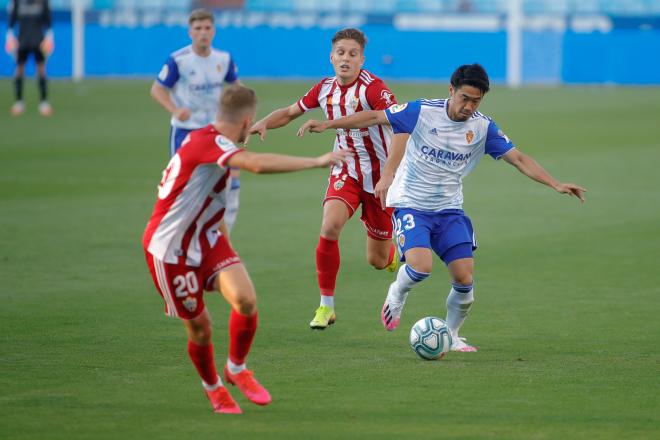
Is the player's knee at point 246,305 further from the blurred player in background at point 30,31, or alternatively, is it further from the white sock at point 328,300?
the blurred player in background at point 30,31

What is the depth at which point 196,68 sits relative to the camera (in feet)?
44.0

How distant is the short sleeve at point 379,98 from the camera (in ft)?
32.1

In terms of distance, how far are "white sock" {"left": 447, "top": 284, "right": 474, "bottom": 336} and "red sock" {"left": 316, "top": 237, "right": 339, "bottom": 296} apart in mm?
1202

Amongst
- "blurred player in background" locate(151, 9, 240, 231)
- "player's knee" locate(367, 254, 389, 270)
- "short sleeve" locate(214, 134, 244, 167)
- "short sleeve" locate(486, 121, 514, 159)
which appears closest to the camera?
"short sleeve" locate(214, 134, 244, 167)

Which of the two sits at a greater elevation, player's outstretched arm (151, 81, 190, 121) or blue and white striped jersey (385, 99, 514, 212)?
blue and white striped jersey (385, 99, 514, 212)

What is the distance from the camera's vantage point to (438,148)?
8828 mm

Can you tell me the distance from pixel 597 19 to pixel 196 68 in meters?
36.1

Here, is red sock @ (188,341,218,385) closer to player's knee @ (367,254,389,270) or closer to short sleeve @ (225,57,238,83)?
player's knee @ (367,254,389,270)

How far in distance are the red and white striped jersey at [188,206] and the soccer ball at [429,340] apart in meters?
1.92

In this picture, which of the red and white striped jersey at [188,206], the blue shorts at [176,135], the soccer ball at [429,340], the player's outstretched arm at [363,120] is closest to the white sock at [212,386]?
the red and white striped jersey at [188,206]

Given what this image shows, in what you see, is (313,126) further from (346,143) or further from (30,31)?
(30,31)

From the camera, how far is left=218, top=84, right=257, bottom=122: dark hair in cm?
681

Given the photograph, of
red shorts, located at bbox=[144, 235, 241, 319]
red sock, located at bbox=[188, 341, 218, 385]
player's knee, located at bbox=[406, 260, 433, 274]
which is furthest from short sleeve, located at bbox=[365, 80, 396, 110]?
red sock, located at bbox=[188, 341, 218, 385]

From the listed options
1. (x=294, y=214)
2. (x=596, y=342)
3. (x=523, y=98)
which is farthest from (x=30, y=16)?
(x=596, y=342)
